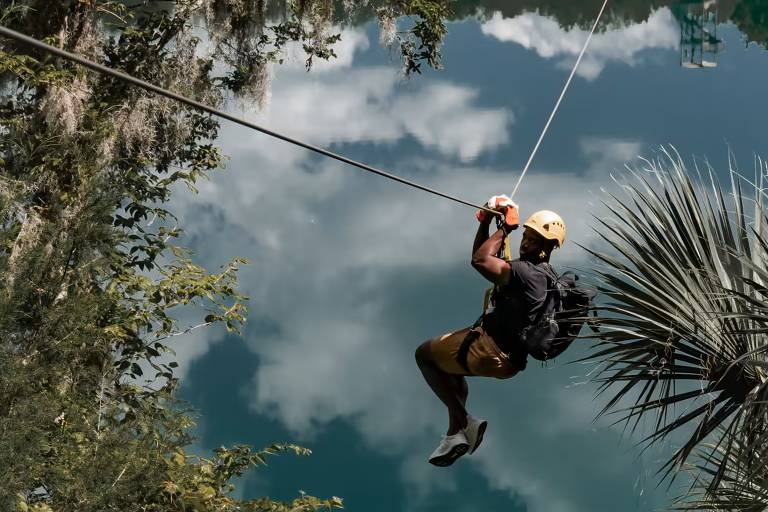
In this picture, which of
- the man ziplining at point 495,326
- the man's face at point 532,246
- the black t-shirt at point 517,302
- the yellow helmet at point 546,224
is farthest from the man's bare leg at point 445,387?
the yellow helmet at point 546,224

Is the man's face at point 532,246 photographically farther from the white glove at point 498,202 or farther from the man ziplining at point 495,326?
the white glove at point 498,202

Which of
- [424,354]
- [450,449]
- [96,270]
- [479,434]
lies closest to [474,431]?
[479,434]

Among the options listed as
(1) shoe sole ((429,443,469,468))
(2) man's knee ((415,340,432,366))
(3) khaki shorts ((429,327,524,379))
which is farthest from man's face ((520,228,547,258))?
(1) shoe sole ((429,443,469,468))

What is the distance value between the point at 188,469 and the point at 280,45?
14.8 feet

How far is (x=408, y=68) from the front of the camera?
43.5 feet

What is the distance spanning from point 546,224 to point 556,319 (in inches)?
18.1

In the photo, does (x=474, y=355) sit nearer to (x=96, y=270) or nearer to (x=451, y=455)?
(x=451, y=455)

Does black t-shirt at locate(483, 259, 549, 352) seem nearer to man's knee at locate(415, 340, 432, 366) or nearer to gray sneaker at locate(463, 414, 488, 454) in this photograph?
man's knee at locate(415, 340, 432, 366)

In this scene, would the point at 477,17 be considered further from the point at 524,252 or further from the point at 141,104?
the point at 524,252

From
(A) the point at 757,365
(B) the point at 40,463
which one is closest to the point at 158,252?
(B) the point at 40,463

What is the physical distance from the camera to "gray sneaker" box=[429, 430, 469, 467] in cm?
696

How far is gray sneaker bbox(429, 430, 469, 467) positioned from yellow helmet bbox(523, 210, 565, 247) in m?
1.19

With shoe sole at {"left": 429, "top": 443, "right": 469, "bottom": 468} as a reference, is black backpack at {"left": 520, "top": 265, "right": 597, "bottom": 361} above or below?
above

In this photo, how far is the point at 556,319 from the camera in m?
6.47
